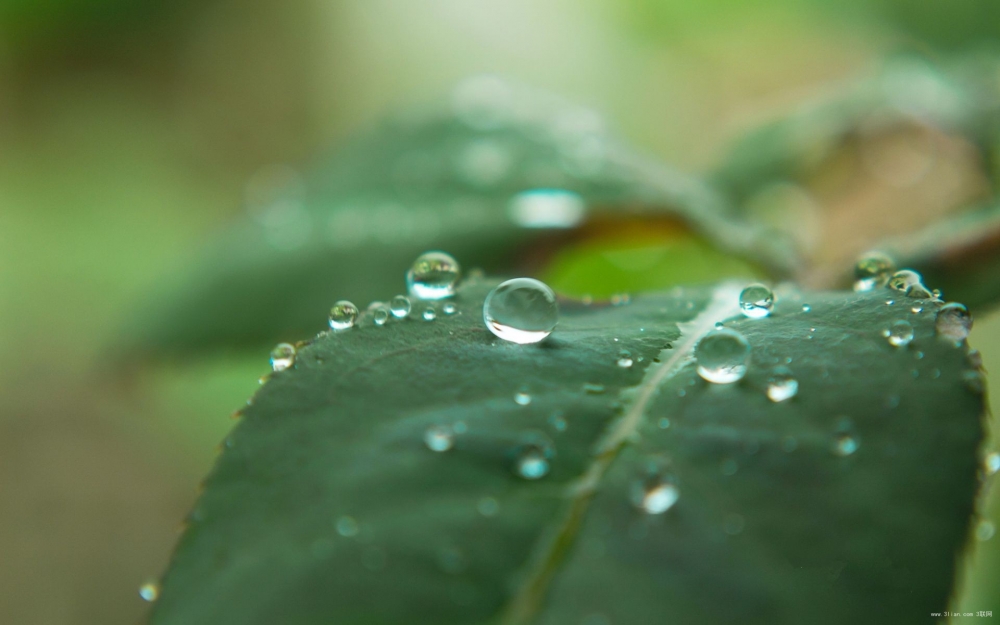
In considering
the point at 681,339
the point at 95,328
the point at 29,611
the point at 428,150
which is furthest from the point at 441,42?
the point at 681,339

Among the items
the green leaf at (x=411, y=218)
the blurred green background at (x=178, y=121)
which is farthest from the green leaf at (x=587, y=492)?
the blurred green background at (x=178, y=121)

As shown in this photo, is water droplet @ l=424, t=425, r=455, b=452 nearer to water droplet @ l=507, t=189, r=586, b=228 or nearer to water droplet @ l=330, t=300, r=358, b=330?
water droplet @ l=330, t=300, r=358, b=330

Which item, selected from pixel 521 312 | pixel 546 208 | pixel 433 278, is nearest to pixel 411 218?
pixel 546 208

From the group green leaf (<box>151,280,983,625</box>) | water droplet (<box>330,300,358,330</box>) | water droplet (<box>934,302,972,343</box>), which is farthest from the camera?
water droplet (<box>330,300,358,330</box>)

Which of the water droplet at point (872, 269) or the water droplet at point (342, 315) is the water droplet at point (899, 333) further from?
the water droplet at point (342, 315)

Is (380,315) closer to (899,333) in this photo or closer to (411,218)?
(899,333)

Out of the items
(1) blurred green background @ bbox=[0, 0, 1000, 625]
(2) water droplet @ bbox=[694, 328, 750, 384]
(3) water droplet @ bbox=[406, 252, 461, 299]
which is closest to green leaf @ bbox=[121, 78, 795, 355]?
(3) water droplet @ bbox=[406, 252, 461, 299]
